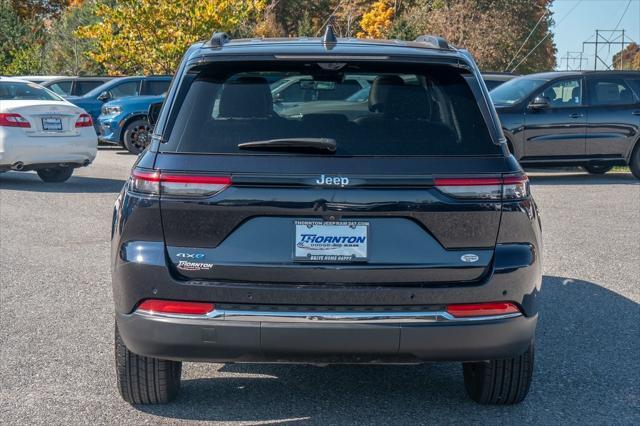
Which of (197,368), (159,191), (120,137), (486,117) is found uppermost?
(486,117)

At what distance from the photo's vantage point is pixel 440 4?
5409 centimetres

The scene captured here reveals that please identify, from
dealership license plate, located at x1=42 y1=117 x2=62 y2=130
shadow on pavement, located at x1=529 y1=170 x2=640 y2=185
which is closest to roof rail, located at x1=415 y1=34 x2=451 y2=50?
dealership license plate, located at x1=42 y1=117 x2=62 y2=130

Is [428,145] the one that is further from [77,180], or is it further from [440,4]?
[440,4]

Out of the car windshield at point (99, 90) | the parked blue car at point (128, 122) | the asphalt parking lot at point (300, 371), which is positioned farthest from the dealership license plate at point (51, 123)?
the car windshield at point (99, 90)

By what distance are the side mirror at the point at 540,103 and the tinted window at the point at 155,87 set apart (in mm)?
10061

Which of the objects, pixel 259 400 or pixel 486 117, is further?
pixel 259 400

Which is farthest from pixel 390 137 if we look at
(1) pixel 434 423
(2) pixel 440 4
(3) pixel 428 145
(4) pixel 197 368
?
(2) pixel 440 4

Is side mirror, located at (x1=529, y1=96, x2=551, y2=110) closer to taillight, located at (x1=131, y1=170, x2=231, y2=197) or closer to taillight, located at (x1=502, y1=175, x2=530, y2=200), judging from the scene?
taillight, located at (x1=502, y1=175, x2=530, y2=200)

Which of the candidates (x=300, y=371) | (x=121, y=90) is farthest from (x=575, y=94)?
(x=300, y=371)

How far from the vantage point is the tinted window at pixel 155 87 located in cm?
2398

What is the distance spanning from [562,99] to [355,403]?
13.0 meters

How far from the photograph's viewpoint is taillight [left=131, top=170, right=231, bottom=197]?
4371 mm

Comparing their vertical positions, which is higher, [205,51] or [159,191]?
[205,51]

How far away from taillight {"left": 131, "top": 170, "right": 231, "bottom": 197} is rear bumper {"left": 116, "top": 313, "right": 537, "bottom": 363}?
0.54 meters
